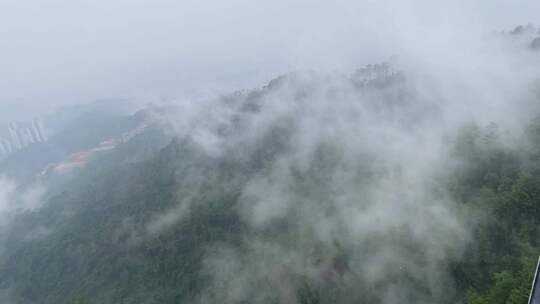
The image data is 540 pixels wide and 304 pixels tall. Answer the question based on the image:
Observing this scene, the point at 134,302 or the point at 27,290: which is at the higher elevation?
the point at 134,302

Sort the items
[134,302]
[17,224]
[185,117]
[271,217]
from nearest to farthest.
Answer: [134,302] < [271,217] < [17,224] < [185,117]

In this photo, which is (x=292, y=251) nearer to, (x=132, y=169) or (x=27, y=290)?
(x=27, y=290)

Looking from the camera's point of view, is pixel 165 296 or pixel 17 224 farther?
pixel 17 224

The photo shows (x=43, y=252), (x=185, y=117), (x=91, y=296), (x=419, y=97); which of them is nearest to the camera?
(x=91, y=296)

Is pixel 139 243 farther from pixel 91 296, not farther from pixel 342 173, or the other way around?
pixel 342 173

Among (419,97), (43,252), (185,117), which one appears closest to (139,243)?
(43,252)

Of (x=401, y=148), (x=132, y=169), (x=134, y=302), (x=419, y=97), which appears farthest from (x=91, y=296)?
(x=419, y=97)

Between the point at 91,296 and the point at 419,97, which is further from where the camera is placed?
the point at 419,97

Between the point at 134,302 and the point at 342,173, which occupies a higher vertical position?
the point at 342,173

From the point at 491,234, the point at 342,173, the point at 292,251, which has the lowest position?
the point at 292,251
